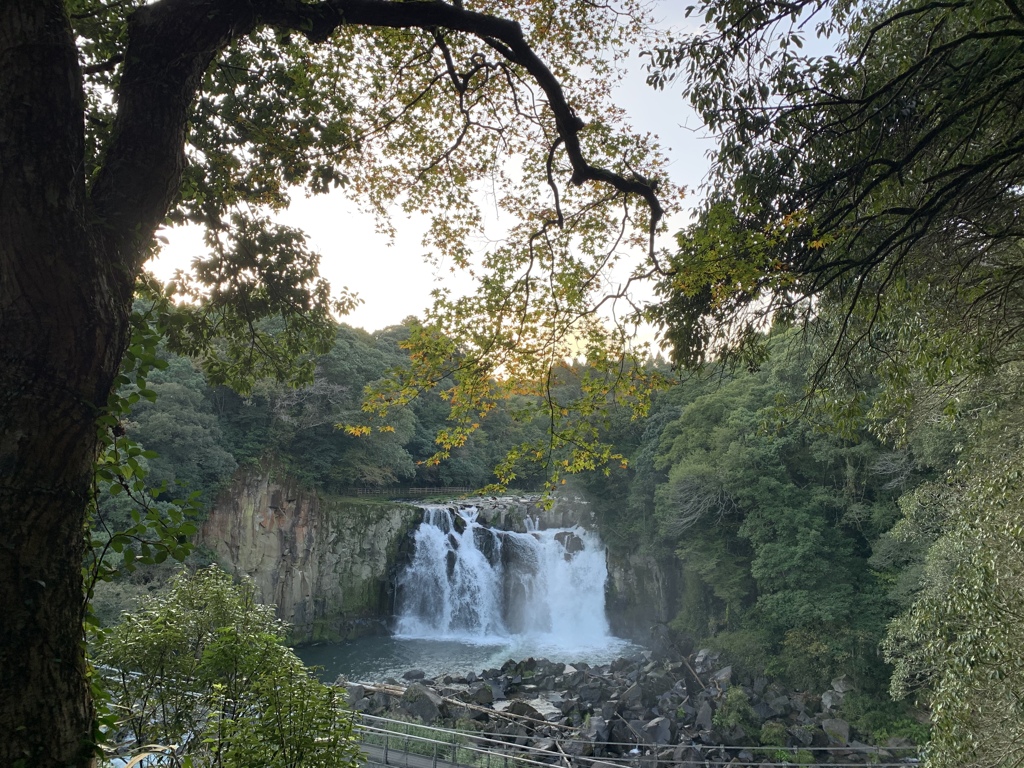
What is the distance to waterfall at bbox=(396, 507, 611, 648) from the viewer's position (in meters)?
23.7

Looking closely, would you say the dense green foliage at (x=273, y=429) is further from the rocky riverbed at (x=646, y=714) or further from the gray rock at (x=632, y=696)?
the gray rock at (x=632, y=696)

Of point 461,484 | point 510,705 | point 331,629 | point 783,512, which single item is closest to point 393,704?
point 510,705

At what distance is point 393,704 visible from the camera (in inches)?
572

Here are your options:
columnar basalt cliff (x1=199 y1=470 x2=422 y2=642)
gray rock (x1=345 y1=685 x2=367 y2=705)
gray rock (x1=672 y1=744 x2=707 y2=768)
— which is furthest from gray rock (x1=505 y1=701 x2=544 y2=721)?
columnar basalt cliff (x1=199 y1=470 x2=422 y2=642)

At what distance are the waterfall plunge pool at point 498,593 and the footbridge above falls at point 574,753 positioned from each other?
28.7 feet

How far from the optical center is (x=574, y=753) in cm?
1236

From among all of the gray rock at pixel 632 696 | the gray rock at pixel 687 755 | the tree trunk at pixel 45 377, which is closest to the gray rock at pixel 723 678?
the gray rock at pixel 632 696

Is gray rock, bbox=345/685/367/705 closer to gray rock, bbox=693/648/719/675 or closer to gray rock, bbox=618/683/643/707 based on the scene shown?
gray rock, bbox=618/683/643/707

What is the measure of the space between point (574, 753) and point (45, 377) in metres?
12.9

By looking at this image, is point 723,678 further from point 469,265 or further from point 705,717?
point 469,265

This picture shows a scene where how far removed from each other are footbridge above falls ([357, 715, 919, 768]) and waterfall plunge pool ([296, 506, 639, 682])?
28.7 ft

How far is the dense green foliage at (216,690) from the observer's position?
392 cm

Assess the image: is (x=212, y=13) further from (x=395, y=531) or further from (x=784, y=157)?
(x=395, y=531)

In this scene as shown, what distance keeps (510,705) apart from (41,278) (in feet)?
48.7
